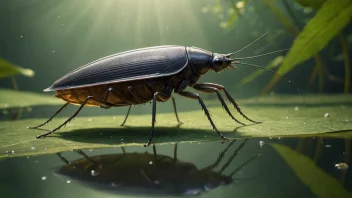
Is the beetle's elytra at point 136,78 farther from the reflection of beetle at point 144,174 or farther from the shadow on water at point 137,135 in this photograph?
the reflection of beetle at point 144,174

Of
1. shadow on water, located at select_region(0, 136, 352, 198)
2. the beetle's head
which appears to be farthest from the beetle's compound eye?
shadow on water, located at select_region(0, 136, 352, 198)

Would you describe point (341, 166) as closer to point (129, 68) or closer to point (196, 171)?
point (196, 171)

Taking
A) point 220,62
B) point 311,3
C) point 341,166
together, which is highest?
point 311,3

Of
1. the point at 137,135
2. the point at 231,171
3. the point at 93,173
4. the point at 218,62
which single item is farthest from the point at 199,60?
the point at 93,173

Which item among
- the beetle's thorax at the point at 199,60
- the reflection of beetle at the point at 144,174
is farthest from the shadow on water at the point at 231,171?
the beetle's thorax at the point at 199,60

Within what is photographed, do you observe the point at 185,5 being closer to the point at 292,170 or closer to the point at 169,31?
the point at 169,31

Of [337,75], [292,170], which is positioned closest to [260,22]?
[337,75]
